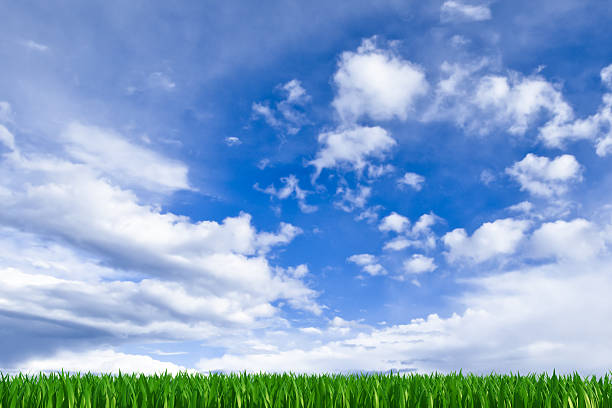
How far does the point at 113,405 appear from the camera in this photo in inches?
196

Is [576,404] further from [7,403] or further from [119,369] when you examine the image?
[7,403]

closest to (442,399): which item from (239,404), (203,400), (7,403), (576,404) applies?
(576,404)

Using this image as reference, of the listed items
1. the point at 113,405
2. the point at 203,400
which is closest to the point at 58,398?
the point at 113,405

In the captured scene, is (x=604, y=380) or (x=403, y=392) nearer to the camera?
(x=403, y=392)

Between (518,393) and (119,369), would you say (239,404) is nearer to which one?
(119,369)

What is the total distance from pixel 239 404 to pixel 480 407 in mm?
2587

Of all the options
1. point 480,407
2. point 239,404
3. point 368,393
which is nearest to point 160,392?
point 239,404

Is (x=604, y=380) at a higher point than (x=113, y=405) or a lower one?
higher

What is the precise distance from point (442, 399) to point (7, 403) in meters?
4.69

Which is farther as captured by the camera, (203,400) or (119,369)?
(119,369)

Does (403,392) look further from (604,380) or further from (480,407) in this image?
(604,380)

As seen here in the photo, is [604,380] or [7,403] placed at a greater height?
[604,380]

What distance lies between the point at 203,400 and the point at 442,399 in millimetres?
2538

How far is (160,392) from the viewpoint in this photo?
525 centimetres
